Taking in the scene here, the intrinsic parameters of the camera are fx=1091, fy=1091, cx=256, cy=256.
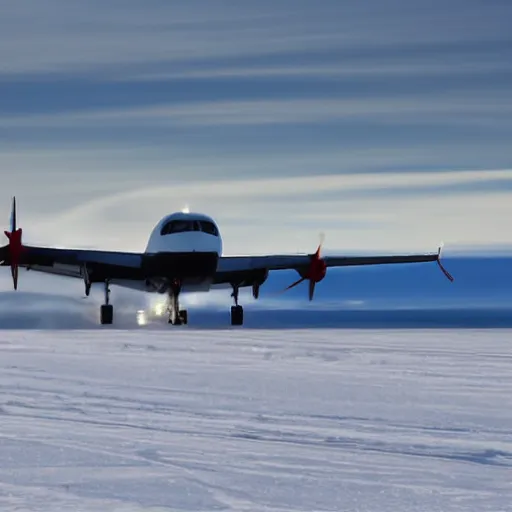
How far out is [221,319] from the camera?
135 feet

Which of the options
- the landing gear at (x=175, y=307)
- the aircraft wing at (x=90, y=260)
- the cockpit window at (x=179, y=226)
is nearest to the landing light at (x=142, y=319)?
the landing gear at (x=175, y=307)

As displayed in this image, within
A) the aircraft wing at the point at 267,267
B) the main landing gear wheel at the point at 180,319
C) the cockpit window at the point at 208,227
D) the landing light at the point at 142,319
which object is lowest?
the landing light at the point at 142,319

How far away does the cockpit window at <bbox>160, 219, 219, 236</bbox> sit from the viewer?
34.9 m

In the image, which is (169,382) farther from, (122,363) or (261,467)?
(261,467)

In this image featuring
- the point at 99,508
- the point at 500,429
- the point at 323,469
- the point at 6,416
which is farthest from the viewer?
the point at 6,416

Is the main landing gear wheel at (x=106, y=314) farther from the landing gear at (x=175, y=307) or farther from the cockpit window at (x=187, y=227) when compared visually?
the cockpit window at (x=187, y=227)

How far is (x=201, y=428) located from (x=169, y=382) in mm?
4731

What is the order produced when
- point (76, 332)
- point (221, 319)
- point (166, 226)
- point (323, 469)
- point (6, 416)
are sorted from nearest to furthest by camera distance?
point (323, 469)
point (6, 416)
point (76, 332)
point (166, 226)
point (221, 319)

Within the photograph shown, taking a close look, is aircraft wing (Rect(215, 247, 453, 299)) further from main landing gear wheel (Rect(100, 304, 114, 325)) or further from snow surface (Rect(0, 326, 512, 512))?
snow surface (Rect(0, 326, 512, 512))

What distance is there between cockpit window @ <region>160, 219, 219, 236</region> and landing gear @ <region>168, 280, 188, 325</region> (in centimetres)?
166

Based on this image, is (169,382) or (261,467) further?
(169,382)

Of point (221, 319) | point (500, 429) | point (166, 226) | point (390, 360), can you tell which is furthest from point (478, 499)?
point (221, 319)

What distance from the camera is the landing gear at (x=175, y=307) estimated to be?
3553 centimetres

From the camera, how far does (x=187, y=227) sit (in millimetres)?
34938
